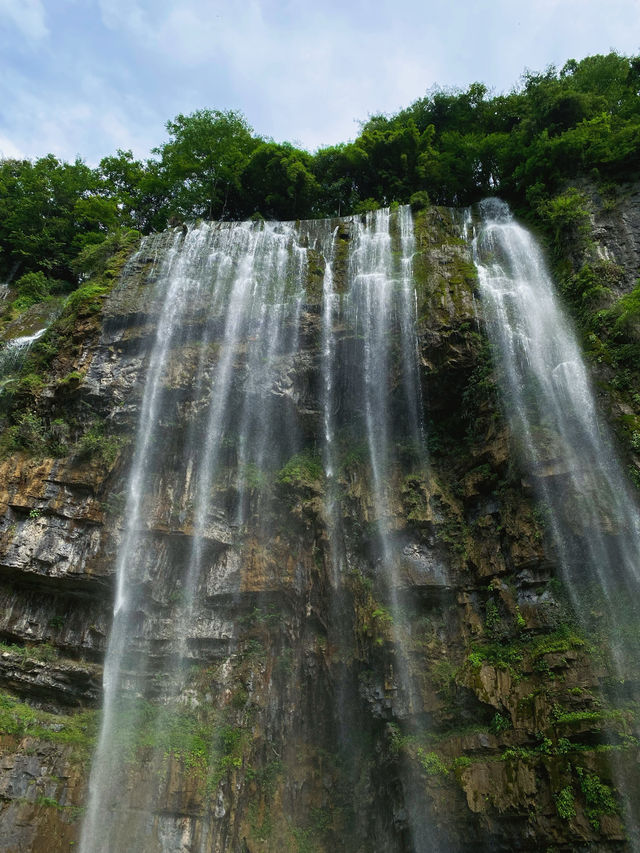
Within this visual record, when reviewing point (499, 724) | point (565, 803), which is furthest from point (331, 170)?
point (565, 803)

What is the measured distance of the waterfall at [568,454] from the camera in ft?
27.1

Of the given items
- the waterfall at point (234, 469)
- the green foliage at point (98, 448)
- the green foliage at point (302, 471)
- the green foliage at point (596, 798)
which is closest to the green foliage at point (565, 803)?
the green foliage at point (596, 798)

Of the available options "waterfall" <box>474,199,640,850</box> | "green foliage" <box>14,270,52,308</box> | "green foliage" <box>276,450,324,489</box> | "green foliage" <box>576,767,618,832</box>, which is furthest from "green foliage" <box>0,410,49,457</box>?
"green foliage" <box>576,767,618,832</box>

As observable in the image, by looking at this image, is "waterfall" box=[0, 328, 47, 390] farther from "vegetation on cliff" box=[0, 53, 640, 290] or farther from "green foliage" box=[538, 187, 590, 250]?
"green foliage" box=[538, 187, 590, 250]

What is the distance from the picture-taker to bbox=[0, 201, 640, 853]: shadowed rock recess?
26.8ft

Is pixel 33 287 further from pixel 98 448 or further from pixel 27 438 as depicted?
pixel 98 448

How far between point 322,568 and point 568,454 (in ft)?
18.4

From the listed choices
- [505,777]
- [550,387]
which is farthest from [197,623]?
[550,387]

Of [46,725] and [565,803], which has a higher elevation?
[46,725]

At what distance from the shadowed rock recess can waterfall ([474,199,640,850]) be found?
50 mm

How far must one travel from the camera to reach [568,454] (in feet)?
31.2

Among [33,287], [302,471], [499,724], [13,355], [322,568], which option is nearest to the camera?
[499,724]

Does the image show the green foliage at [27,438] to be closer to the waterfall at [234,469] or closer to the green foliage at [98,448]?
the green foliage at [98,448]

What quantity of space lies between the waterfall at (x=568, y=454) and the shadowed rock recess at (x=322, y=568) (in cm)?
5
